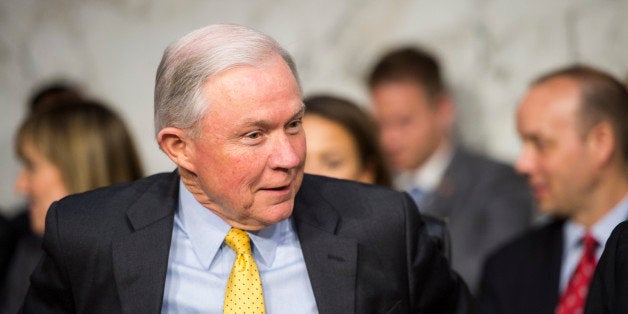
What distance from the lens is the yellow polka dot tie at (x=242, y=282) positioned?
2559 mm

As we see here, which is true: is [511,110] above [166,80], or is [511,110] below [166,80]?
below

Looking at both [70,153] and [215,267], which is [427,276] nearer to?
[215,267]

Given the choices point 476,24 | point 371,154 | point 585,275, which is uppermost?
point 476,24

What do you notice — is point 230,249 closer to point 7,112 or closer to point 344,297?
point 344,297

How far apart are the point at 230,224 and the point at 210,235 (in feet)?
0.19

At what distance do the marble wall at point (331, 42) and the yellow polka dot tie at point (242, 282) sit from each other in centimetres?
279

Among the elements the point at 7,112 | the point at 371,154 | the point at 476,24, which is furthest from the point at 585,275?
the point at 7,112

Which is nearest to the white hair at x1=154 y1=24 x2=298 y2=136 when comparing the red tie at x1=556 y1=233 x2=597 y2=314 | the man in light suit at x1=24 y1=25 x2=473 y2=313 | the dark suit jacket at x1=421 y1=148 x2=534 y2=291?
the man in light suit at x1=24 y1=25 x2=473 y2=313

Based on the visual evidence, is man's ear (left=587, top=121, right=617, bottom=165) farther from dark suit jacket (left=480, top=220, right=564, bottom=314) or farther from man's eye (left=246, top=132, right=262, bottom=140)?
man's eye (left=246, top=132, right=262, bottom=140)

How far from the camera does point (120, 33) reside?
5.52m

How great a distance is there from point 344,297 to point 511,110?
9.64 feet

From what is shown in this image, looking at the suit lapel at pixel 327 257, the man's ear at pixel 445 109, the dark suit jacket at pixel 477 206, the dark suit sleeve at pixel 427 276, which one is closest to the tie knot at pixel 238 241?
the suit lapel at pixel 327 257

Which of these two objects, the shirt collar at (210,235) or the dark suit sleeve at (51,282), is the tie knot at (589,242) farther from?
the dark suit sleeve at (51,282)

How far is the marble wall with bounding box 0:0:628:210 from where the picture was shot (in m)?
5.20
